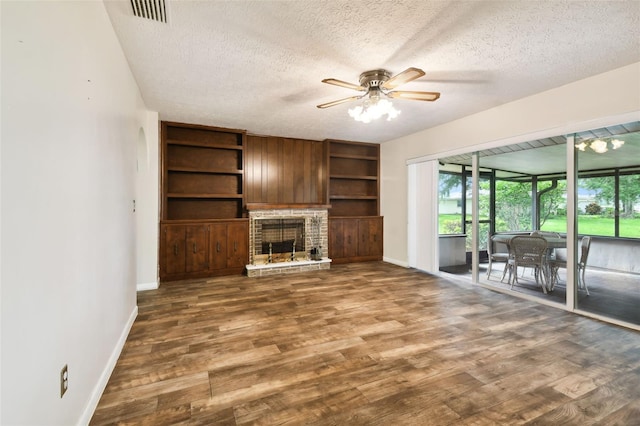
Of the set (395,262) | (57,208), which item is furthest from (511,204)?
(57,208)

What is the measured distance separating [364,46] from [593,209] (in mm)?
3260

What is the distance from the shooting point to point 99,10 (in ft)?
6.21

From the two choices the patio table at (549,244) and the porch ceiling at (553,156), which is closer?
the porch ceiling at (553,156)

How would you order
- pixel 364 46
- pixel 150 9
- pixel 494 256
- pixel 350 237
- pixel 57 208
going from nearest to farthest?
pixel 57 208, pixel 150 9, pixel 364 46, pixel 494 256, pixel 350 237

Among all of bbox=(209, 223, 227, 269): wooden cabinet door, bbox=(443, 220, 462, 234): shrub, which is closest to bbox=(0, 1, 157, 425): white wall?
bbox=(209, 223, 227, 269): wooden cabinet door

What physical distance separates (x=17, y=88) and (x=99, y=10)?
1346mm

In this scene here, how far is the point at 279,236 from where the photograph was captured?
5.55m

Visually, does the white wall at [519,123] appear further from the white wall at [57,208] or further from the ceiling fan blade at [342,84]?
the white wall at [57,208]

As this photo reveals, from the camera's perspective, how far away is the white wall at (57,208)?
971 millimetres

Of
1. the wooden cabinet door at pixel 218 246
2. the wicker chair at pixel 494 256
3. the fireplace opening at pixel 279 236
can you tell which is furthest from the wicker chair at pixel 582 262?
the wooden cabinet door at pixel 218 246

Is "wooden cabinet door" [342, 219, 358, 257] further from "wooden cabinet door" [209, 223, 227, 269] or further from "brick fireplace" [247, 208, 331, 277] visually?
"wooden cabinet door" [209, 223, 227, 269]

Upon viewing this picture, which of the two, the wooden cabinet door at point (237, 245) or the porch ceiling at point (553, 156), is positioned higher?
the porch ceiling at point (553, 156)

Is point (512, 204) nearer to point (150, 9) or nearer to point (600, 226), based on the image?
point (600, 226)

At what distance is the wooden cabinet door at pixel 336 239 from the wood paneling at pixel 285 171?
55 cm
